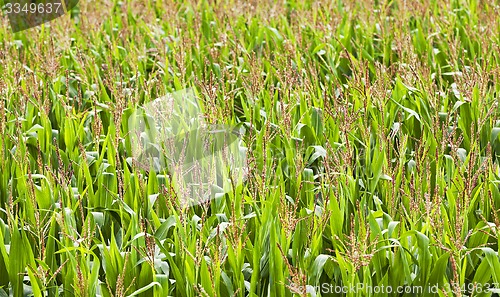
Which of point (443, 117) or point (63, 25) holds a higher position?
point (63, 25)

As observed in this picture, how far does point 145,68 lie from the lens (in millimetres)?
4758

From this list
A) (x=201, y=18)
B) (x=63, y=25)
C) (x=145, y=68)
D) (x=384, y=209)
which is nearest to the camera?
(x=384, y=209)

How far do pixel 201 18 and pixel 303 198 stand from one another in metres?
3.11

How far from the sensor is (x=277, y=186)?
2934 millimetres

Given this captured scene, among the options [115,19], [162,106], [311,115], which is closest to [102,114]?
[162,106]

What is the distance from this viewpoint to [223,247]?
2596 mm

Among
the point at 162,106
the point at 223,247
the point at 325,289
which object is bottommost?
the point at 325,289

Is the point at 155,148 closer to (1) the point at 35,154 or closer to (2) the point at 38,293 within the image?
(1) the point at 35,154

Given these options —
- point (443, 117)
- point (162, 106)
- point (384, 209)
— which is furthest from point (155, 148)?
point (443, 117)

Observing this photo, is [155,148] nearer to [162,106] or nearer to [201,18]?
[162,106]

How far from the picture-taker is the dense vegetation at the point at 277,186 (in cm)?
251

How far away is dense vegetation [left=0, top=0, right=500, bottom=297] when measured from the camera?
2508 mm

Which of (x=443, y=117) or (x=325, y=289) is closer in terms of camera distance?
(x=325, y=289)

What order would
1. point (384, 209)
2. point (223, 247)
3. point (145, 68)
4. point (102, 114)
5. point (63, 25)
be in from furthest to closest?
point (63, 25)
point (145, 68)
point (102, 114)
point (384, 209)
point (223, 247)
